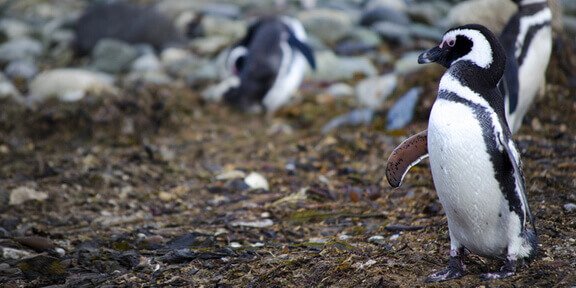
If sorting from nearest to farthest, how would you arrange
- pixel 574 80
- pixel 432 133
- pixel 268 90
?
pixel 432 133
pixel 574 80
pixel 268 90

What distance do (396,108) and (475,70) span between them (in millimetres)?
3329

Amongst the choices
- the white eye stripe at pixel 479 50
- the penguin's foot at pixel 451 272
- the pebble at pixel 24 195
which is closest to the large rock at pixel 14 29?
the pebble at pixel 24 195

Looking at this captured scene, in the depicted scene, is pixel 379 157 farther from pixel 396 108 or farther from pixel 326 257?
pixel 326 257

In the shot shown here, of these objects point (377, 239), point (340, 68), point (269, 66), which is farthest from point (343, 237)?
point (340, 68)

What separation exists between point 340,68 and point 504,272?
19.0 feet

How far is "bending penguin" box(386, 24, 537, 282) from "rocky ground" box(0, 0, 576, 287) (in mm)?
122

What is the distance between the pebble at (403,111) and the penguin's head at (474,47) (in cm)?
302

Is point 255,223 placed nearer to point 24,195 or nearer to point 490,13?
point 24,195

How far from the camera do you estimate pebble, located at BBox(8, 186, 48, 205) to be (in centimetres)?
442

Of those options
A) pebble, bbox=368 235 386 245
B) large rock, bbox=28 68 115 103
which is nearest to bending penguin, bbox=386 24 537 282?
pebble, bbox=368 235 386 245

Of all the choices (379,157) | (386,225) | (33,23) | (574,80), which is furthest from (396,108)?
(33,23)

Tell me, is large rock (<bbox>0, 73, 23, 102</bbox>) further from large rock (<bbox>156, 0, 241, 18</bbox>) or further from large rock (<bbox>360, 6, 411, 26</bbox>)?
large rock (<bbox>360, 6, 411, 26</bbox>)

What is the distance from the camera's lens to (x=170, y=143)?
6480 mm

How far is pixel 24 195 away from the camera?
Answer: 4469 millimetres
